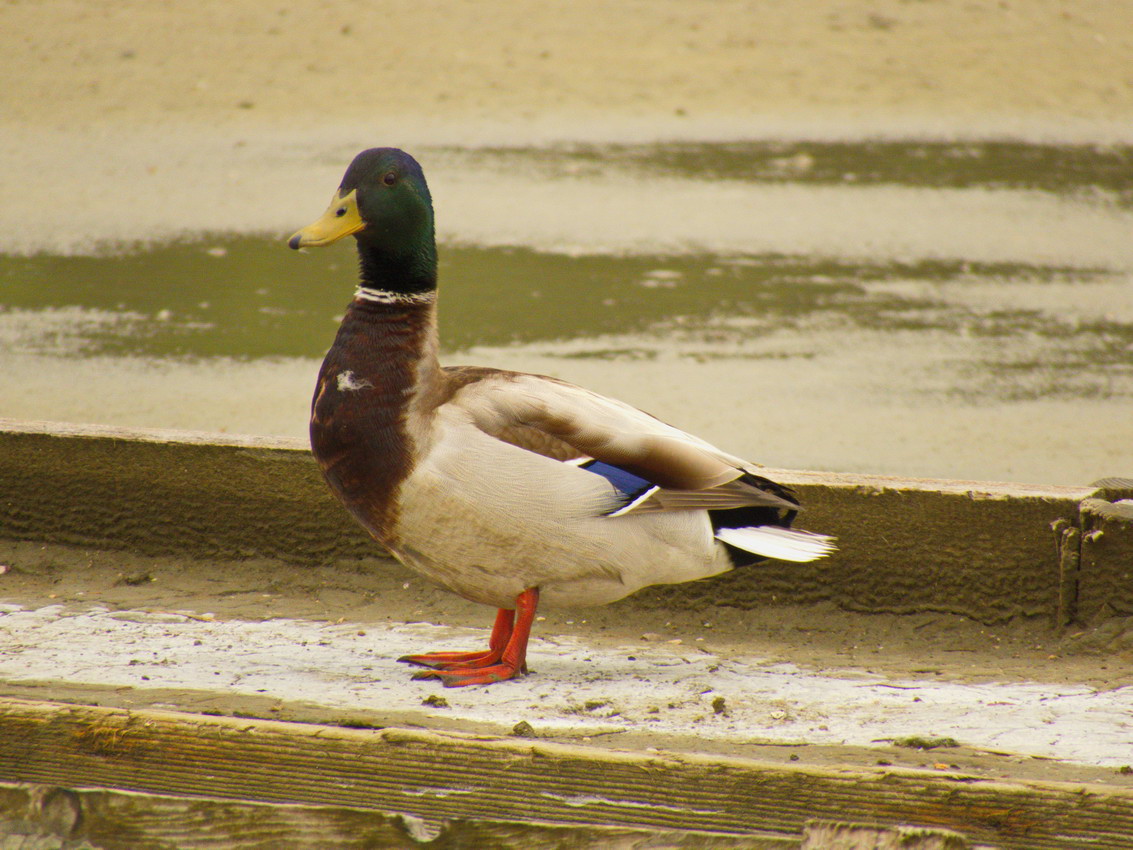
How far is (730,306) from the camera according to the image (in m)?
7.26

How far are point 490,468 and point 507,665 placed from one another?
1.57 feet

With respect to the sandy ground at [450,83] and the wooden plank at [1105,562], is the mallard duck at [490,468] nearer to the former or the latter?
the wooden plank at [1105,562]

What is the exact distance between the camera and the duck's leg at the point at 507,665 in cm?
298

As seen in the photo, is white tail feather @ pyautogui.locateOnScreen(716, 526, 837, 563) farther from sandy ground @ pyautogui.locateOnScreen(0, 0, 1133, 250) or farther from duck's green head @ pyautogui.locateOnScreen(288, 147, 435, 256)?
sandy ground @ pyautogui.locateOnScreen(0, 0, 1133, 250)

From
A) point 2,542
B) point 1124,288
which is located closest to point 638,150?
point 1124,288

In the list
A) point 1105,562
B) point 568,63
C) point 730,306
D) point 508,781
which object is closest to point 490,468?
point 508,781

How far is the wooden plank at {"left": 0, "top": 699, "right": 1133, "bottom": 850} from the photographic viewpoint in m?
2.11

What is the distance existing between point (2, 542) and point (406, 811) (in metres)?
2.01

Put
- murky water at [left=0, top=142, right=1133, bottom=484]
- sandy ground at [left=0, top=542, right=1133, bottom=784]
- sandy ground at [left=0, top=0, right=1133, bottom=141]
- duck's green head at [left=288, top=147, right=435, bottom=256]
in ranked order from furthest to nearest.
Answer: sandy ground at [left=0, top=0, right=1133, bottom=141] < murky water at [left=0, top=142, right=1133, bottom=484] < duck's green head at [left=288, top=147, right=435, bottom=256] < sandy ground at [left=0, top=542, right=1133, bottom=784]

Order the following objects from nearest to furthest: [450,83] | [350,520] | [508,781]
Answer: [508,781]
[350,520]
[450,83]

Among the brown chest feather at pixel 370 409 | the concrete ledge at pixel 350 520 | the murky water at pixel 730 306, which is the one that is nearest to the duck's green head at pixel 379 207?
the brown chest feather at pixel 370 409

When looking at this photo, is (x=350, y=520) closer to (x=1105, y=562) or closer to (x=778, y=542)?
(x=778, y=542)

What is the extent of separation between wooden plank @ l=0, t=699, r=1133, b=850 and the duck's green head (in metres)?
1.04

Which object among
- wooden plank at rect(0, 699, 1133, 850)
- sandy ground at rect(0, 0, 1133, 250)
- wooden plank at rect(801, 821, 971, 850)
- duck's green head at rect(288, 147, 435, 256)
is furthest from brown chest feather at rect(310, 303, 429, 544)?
sandy ground at rect(0, 0, 1133, 250)
